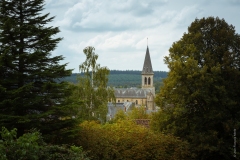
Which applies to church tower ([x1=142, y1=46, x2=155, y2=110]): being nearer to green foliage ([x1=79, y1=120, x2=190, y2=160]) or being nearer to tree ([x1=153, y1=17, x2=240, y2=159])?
tree ([x1=153, y1=17, x2=240, y2=159])

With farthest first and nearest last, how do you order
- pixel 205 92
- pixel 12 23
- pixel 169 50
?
pixel 169 50 < pixel 205 92 < pixel 12 23

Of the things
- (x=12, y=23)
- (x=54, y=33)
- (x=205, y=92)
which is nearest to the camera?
(x=12, y=23)

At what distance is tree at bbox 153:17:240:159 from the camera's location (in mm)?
15711

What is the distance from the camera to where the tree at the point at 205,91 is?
15.7m

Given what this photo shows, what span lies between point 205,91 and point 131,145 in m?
4.49

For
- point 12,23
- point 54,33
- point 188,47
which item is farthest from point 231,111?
point 12,23

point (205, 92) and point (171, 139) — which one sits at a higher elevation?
point (205, 92)

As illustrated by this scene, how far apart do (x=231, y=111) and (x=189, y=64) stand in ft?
11.0

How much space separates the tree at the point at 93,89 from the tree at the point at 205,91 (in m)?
8.36

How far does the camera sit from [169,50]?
17.8m

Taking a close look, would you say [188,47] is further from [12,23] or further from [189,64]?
[12,23]

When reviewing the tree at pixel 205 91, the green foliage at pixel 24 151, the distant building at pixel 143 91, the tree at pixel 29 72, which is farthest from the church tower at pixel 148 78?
the green foliage at pixel 24 151

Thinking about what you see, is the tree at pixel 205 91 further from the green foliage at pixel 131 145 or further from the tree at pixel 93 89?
the tree at pixel 93 89

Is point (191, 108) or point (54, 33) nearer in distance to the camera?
point (54, 33)
